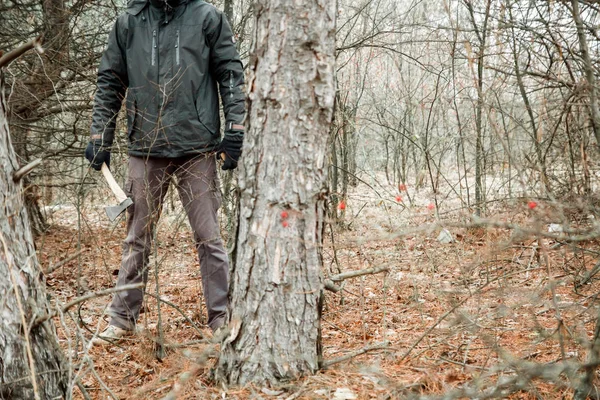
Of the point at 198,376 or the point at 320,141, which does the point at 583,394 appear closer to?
the point at 320,141

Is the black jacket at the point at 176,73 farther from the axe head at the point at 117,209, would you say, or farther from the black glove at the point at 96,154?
the axe head at the point at 117,209

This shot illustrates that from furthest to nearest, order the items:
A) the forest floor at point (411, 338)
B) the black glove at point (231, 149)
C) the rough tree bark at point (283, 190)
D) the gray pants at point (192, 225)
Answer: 1. the gray pants at point (192, 225)
2. the black glove at point (231, 149)
3. the rough tree bark at point (283, 190)
4. the forest floor at point (411, 338)

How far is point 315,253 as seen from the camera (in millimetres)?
2395

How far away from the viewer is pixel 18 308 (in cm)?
208

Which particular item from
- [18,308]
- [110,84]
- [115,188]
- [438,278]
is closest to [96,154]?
[115,188]

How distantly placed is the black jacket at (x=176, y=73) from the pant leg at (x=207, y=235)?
0.46 ft

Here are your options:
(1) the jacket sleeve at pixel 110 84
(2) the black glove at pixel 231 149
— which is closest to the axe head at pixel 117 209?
(1) the jacket sleeve at pixel 110 84

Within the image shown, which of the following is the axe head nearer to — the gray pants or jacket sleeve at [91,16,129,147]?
the gray pants

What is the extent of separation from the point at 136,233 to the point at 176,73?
963 millimetres

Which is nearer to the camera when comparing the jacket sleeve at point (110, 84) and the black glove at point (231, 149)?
the black glove at point (231, 149)

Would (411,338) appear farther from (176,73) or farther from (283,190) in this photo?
(176,73)

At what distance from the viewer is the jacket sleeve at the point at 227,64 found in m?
3.22

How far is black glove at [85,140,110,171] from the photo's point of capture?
323 centimetres

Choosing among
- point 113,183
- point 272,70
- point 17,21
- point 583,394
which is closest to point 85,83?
point 17,21
